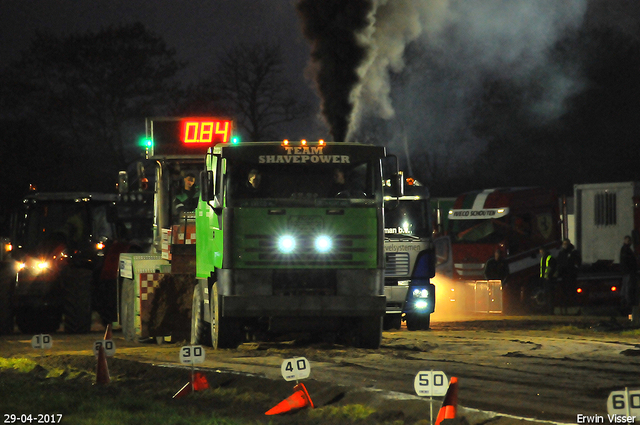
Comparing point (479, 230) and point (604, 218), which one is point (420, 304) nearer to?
point (479, 230)

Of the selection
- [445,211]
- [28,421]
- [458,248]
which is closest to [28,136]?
[445,211]

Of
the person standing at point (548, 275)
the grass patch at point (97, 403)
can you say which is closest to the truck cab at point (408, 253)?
the person standing at point (548, 275)

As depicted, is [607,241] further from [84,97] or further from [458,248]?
[84,97]

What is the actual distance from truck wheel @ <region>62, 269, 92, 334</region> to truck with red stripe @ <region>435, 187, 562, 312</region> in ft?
35.5

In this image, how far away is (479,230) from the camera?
29.9 meters

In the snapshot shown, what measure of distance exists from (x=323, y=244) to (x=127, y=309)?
5.70 m

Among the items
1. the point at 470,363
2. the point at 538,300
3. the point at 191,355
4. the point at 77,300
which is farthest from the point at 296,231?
the point at 538,300

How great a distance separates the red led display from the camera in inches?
752

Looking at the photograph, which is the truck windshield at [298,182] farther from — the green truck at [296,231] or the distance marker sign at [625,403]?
the distance marker sign at [625,403]

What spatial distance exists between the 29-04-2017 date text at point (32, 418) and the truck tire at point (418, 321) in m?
11.7

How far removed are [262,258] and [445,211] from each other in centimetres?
2168

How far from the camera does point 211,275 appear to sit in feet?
52.6

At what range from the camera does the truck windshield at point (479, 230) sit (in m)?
29.5

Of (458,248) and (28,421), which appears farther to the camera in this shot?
(458,248)
